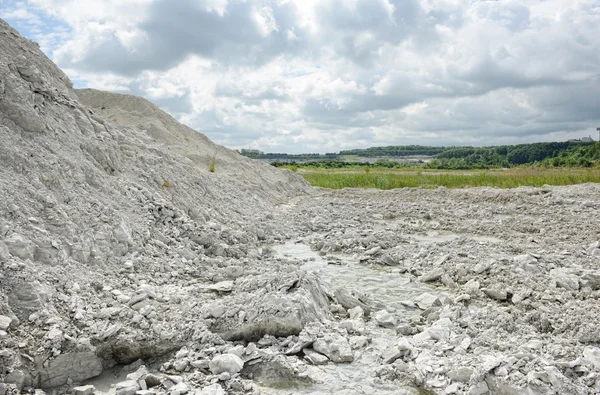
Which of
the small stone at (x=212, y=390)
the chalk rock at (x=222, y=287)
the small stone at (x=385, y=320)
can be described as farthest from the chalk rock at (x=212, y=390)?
the small stone at (x=385, y=320)

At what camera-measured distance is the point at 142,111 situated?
23.9 meters

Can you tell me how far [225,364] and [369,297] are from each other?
296 centimetres

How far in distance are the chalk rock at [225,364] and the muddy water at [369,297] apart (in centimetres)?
36

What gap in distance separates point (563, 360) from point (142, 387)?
13.2 ft

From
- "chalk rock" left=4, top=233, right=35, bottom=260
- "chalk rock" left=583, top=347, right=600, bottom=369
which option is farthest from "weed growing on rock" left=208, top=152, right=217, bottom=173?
"chalk rock" left=583, top=347, right=600, bottom=369

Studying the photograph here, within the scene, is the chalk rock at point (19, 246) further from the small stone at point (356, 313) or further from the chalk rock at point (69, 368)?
the small stone at point (356, 313)

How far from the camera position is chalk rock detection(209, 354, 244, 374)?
4.29m

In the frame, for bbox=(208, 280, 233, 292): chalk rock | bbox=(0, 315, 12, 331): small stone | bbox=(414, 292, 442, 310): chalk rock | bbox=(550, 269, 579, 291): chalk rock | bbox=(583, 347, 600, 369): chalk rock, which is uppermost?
bbox=(0, 315, 12, 331): small stone

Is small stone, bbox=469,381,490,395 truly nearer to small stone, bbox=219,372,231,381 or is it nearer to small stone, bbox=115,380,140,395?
small stone, bbox=219,372,231,381

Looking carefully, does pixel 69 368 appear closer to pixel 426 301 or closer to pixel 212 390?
pixel 212 390

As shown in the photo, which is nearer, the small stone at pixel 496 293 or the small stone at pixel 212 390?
the small stone at pixel 212 390

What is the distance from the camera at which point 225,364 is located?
14.1ft

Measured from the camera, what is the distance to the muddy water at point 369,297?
13.7ft

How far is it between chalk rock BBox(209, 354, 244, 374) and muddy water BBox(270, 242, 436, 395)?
36 centimetres
